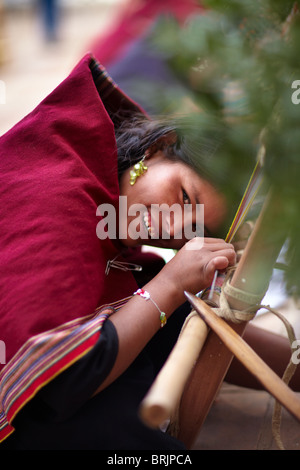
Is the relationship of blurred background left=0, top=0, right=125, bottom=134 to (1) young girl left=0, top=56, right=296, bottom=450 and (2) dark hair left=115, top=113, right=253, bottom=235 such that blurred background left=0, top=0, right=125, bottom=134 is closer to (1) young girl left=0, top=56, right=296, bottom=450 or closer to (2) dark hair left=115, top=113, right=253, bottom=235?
(2) dark hair left=115, top=113, right=253, bottom=235

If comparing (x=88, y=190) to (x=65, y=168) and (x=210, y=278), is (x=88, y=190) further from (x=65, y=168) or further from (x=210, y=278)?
(x=210, y=278)

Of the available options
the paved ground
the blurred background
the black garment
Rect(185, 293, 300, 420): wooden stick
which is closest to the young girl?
the black garment

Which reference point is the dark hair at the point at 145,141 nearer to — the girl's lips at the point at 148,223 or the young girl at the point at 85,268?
the young girl at the point at 85,268

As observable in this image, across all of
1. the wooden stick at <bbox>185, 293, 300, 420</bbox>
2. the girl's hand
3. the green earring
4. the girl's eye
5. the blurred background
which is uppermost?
the blurred background

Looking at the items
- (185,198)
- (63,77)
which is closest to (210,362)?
(185,198)

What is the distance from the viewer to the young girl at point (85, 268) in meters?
0.82

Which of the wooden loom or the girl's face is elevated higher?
the girl's face

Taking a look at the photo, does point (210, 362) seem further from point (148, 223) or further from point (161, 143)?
point (161, 143)

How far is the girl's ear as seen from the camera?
46.9 inches

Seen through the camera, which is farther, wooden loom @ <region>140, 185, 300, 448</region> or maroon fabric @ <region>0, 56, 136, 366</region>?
maroon fabric @ <region>0, 56, 136, 366</region>

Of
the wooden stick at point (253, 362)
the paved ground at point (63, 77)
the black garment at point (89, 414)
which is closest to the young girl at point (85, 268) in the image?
the black garment at point (89, 414)

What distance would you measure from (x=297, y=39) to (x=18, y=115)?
11.6 feet

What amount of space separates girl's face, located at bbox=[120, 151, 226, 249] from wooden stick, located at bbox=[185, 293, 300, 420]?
0.29m

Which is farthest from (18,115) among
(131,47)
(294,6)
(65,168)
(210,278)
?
(294,6)
